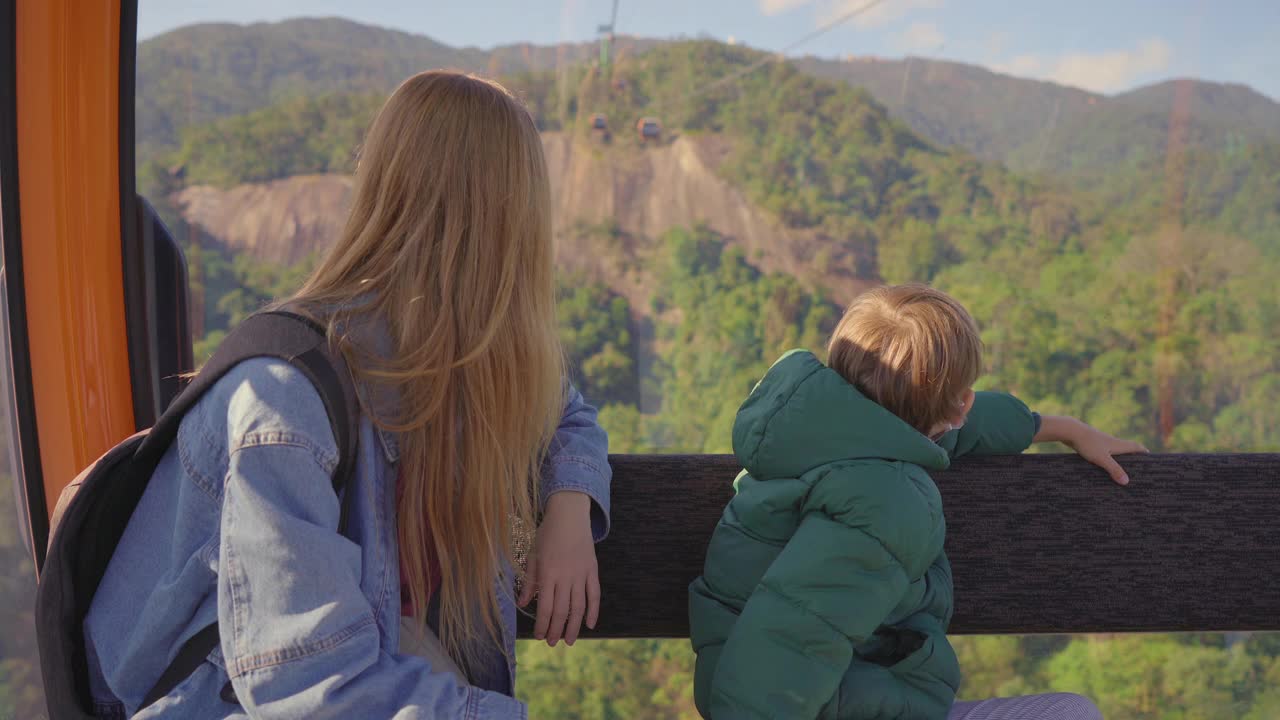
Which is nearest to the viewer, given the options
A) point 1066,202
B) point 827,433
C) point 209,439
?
point 209,439

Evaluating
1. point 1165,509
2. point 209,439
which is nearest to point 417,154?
point 209,439

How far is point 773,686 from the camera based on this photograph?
3.16 ft

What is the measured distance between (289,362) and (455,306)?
7.2 inches

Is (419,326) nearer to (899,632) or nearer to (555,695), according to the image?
(899,632)

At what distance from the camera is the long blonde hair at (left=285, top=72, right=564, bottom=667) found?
0.89 metres

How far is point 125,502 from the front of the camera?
34.8 inches

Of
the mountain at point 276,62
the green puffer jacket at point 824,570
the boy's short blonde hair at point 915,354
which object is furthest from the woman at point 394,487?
the mountain at point 276,62

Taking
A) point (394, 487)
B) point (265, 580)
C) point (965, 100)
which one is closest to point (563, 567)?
point (394, 487)

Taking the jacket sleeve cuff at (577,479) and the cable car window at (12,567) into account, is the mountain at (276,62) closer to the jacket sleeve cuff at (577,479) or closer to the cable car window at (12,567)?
the cable car window at (12,567)

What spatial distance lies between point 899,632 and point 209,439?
81cm

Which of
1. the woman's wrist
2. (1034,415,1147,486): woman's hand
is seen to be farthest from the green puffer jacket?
(1034,415,1147,486): woman's hand

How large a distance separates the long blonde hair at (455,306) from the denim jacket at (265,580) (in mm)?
55

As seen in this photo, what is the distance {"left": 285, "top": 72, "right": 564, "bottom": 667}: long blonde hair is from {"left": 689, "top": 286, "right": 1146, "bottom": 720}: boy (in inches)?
11.9

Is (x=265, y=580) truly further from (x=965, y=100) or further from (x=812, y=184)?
(x=965, y=100)
